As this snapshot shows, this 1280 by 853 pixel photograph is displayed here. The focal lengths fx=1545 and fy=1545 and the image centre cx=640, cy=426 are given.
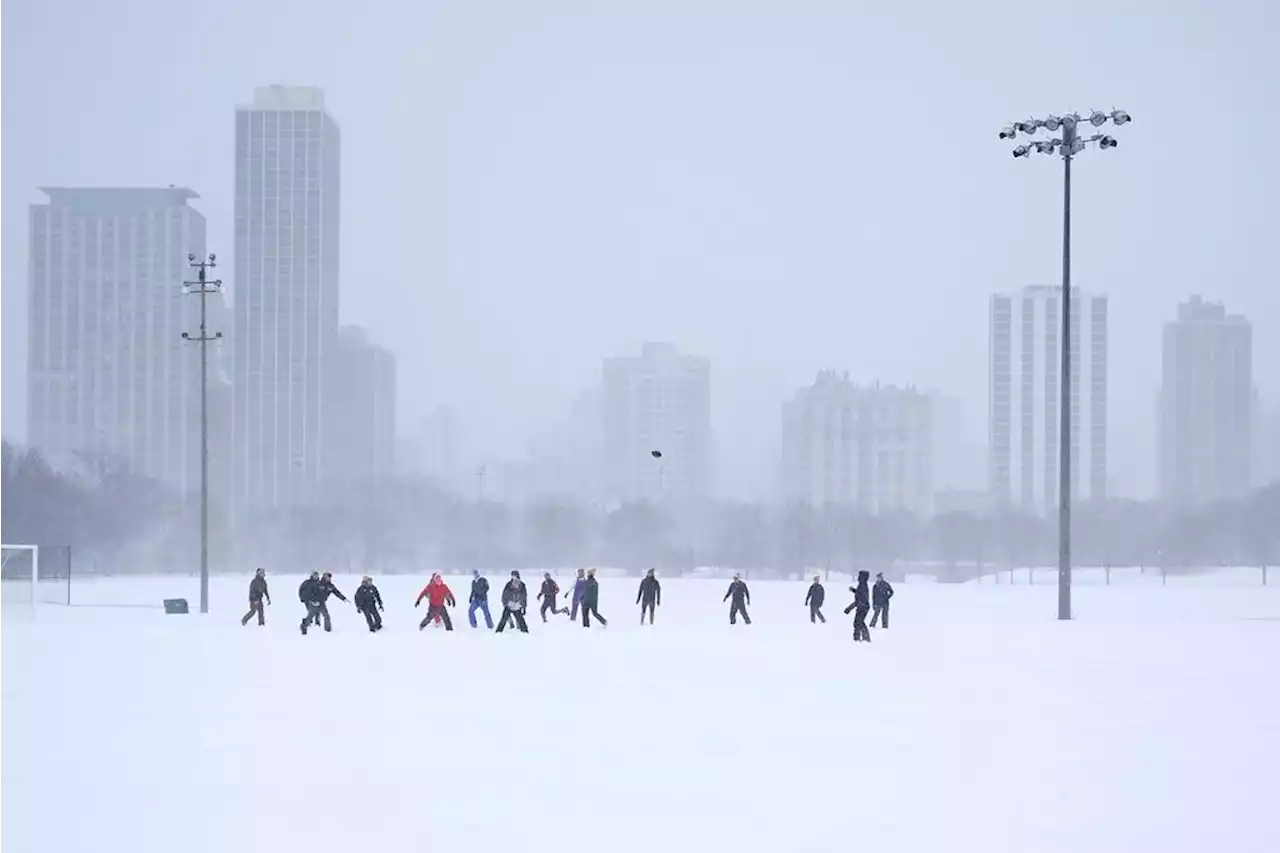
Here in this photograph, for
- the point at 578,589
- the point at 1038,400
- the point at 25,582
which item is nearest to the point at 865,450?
the point at 1038,400

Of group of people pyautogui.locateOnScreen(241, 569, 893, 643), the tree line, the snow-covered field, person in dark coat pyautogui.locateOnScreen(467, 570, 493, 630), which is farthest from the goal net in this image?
the tree line

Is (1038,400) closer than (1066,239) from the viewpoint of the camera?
No

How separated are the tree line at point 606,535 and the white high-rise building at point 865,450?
Answer: 3234cm

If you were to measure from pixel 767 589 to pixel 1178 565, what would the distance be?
55823 millimetres

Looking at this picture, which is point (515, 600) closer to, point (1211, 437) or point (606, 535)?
point (606, 535)

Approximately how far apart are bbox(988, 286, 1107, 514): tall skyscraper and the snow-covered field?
119899 mm

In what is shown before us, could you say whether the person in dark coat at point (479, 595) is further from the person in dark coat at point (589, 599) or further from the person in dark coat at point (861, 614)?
the person in dark coat at point (861, 614)

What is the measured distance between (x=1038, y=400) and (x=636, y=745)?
137 meters

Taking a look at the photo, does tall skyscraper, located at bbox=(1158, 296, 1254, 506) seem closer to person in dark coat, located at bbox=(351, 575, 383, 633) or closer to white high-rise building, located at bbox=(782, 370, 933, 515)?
white high-rise building, located at bbox=(782, 370, 933, 515)

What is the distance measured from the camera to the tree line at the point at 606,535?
10950 centimetres

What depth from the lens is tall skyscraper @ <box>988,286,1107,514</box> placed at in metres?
146

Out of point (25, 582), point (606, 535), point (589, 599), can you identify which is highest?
point (589, 599)

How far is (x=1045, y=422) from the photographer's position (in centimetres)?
14588

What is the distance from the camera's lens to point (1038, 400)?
5763 inches
